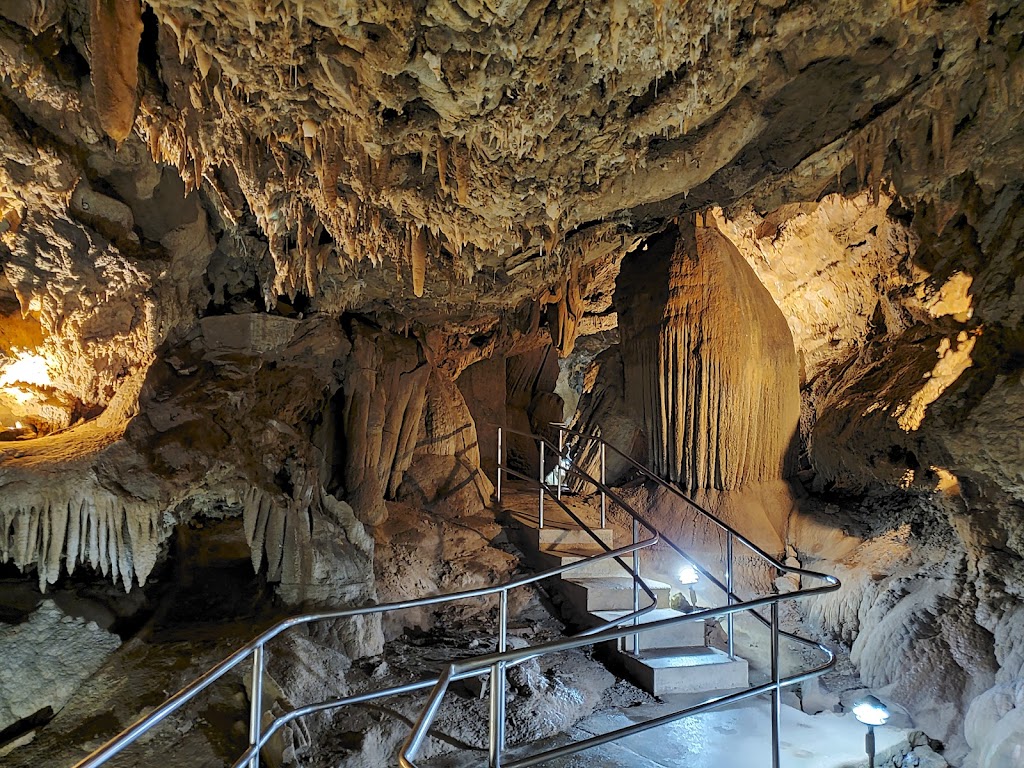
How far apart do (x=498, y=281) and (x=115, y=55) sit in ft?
16.9

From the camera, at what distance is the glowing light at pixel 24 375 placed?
6.42 m

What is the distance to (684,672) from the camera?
5367 millimetres

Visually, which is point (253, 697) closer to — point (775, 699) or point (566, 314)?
point (775, 699)

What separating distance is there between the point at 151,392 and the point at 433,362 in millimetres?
4257

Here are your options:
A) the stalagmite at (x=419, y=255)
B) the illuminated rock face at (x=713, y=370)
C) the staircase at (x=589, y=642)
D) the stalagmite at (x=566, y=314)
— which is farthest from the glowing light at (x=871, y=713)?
the stalagmite at (x=566, y=314)

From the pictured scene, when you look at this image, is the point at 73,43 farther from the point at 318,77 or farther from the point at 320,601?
the point at 320,601

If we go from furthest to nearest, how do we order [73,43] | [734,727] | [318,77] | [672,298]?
1. [672,298]
2. [734,727]
3. [73,43]
4. [318,77]

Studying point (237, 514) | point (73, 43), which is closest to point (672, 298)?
→ point (237, 514)

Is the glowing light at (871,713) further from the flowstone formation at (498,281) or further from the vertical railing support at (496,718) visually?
the vertical railing support at (496,718)

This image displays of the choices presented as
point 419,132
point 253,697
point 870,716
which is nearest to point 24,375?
point 419,132

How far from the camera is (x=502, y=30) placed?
363cm

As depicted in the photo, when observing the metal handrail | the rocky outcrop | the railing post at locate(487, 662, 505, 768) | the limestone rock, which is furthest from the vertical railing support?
the rocky outcrop

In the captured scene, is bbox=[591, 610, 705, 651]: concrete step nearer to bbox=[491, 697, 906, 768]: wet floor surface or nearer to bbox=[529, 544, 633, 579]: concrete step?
bbox=[491, 697, 906, 768]: wet floor surface

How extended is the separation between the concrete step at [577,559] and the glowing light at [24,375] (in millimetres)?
5512
